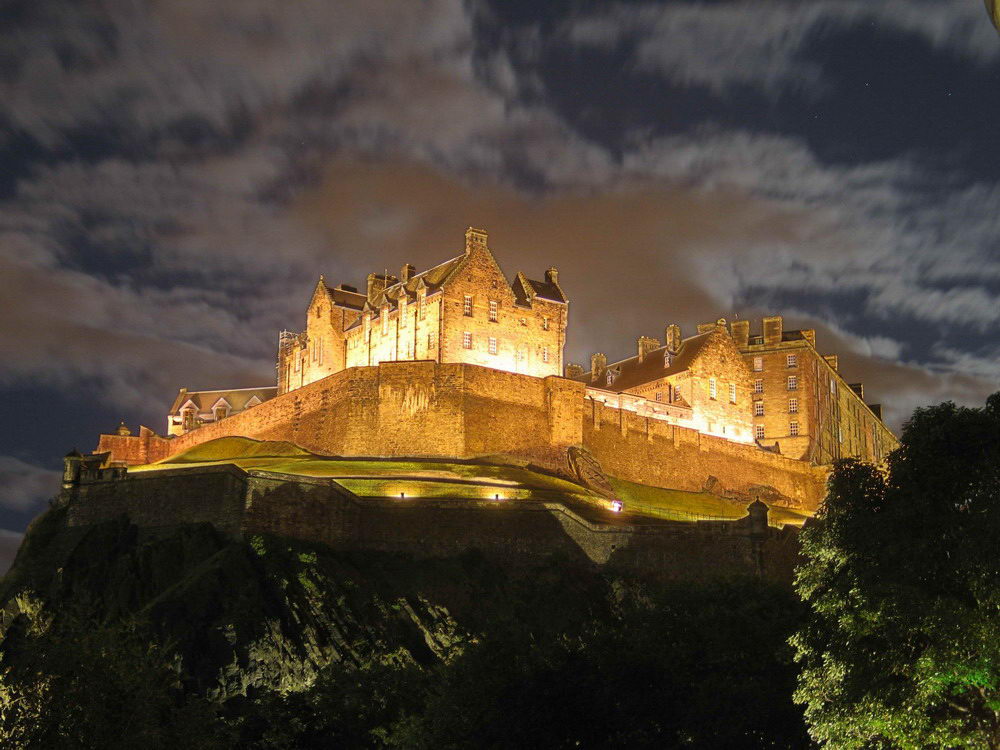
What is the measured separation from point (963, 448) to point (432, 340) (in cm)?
6085

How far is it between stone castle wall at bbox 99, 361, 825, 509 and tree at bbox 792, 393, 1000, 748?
51.7 meters

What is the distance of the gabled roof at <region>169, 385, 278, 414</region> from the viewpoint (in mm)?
121438

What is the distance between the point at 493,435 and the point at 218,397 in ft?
147

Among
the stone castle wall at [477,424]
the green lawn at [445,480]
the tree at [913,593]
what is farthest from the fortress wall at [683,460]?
the tree at [913,593]

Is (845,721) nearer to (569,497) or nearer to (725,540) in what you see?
(725,540)

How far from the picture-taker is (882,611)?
32500mm

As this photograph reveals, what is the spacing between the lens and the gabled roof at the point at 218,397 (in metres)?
121

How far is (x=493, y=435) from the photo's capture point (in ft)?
287

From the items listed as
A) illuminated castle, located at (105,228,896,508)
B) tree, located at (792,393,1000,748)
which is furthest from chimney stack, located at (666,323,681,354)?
tree, located at (792,393,1000,748)

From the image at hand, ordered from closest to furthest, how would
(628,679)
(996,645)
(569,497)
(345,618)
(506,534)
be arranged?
(996,645)
(628,679)
(345,618)
(506,534)
(569,497)

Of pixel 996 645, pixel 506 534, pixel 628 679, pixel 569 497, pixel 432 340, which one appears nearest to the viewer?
pixel 996 645

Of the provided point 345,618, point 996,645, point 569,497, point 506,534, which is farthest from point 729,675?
point 569,497

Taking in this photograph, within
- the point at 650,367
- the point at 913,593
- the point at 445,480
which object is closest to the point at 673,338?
the point at 650,367

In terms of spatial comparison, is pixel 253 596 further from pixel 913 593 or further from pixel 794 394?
pixel 794 394
